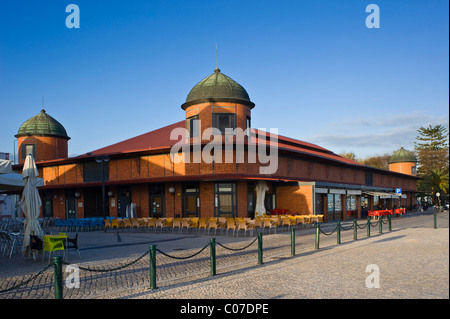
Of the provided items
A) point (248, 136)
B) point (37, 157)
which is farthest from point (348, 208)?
point (37, 157)

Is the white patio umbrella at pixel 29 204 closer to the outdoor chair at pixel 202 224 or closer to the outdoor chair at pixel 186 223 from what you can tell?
the outdoor chair at pixel 186 223

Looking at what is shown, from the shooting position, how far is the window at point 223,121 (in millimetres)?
29922

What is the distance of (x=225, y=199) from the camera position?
1096 inches

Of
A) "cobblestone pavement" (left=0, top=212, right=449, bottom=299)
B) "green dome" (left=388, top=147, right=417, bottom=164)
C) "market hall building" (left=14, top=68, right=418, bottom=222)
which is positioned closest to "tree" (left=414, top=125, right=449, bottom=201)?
"green dome" (left=388, top=147, right=417, bottom=164)

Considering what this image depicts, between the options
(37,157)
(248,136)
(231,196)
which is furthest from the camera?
(37,157)

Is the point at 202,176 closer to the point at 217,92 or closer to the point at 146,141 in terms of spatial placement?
the point at 217,92

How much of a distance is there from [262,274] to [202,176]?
16712mm

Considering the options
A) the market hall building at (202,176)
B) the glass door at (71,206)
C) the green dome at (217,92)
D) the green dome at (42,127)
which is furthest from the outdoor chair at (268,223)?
the green dome at (42,127)

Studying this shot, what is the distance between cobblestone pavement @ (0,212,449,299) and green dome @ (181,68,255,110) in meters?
16.3

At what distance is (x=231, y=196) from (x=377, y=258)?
15.7 m

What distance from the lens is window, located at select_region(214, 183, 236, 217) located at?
27.6 metres

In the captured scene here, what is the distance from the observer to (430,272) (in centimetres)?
1014

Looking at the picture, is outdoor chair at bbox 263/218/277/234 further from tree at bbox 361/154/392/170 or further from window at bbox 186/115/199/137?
tree at bbox 361/154/392/170
